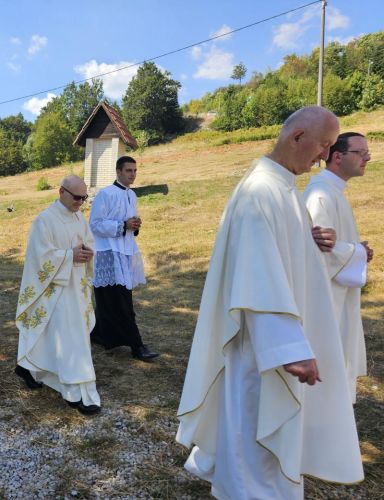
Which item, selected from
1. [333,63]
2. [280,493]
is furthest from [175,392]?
[333,63]

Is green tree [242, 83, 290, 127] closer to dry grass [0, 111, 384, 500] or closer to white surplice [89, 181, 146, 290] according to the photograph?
dry grass [0, 111, 384, 500]

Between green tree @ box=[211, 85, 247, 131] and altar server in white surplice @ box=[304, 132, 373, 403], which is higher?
green tree @ box=[211, 85, 247, 131]

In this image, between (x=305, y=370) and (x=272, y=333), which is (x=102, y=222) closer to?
(x=272, y=333)

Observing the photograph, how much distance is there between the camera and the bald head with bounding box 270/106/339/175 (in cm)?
211

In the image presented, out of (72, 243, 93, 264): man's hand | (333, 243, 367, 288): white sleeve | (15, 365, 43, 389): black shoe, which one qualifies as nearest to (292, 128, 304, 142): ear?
(333, 243, 367, 288): white sleeve

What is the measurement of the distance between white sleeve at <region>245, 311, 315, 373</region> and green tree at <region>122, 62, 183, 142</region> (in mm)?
47719

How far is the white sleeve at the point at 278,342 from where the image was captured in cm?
189

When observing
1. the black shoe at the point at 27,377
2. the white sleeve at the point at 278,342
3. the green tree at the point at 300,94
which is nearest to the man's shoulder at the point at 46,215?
the black shoe at the point at 27,377

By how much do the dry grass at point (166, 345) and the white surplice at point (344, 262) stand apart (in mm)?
792

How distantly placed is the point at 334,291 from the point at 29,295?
2539 millimetres

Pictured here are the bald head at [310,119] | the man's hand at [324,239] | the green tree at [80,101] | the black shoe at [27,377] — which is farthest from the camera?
the green tree at [80,101]

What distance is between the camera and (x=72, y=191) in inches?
154

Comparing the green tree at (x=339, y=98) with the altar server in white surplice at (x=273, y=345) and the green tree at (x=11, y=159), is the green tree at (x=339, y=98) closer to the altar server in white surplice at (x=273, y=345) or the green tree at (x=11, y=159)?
the green tree at (x=11, y=159)

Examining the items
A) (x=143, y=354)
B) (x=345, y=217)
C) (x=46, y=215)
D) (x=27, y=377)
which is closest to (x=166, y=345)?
(x=143, y=354)
